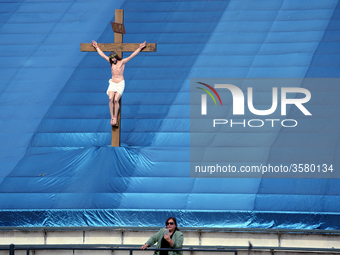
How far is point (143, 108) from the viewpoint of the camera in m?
13.7

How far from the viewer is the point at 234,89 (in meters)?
13.6

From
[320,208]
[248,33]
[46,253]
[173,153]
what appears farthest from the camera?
[248,33]

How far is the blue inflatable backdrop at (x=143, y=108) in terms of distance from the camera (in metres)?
11.3

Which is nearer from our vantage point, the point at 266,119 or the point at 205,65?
the point at 266,119

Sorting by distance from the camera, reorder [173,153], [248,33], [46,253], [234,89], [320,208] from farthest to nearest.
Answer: [248,33] → [234,89] → [173,153] → [320,208] → [46,253]

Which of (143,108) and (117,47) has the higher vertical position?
(117,47)

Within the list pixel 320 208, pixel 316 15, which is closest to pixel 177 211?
pixel 320 208

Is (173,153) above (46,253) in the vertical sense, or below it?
above

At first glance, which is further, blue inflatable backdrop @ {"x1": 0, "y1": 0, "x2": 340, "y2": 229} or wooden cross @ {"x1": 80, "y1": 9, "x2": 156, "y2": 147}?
wooden cross @ {"x1": 80, "y1": 9, "x2": 156, "y2": 147}

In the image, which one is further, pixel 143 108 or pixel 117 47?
pixel 143 108

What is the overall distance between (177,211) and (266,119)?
148 inches

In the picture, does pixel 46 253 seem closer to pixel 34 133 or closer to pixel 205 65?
pixel 34 133

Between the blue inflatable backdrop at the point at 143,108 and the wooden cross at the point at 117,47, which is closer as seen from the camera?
the blue inflatable backdrop at the point at 143,108

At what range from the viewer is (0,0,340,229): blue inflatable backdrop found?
11.3 metres
